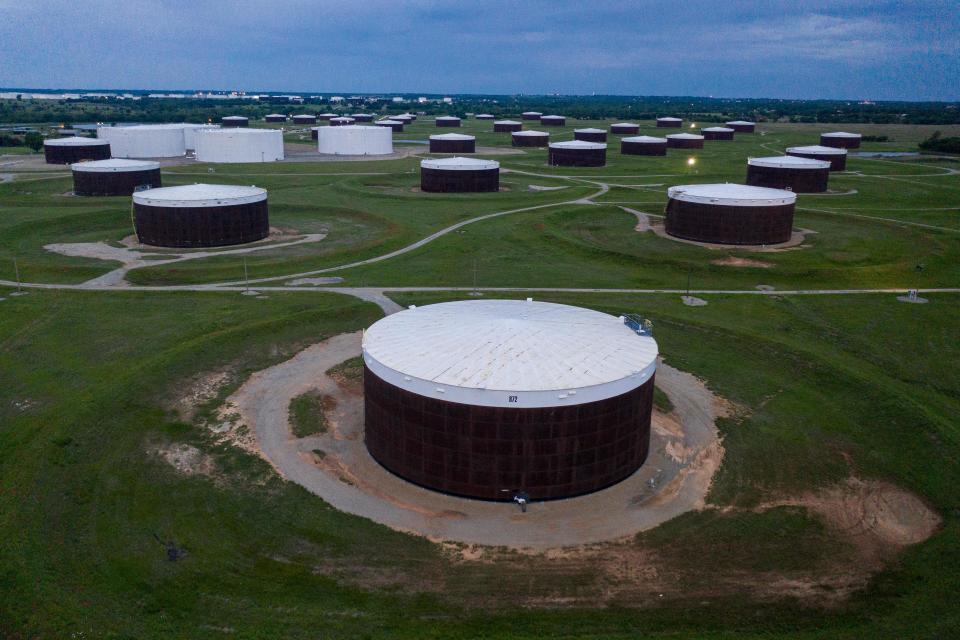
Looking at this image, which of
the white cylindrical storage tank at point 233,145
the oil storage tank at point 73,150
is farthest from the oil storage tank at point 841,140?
the oil storage tank at point 73,150

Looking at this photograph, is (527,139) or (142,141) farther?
(527,139)

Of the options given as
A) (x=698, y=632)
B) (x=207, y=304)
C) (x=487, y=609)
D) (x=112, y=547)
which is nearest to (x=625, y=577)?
(x=698, y=632)

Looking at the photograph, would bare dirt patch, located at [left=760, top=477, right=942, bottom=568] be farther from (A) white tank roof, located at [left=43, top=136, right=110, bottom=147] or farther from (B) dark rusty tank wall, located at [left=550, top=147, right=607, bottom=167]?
(A) white tank roof, located at [left=43, top=136, right=110, bottom=147]

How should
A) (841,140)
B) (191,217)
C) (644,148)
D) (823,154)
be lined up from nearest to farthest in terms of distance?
(191,217), (823,154), (644,148), (841,140)

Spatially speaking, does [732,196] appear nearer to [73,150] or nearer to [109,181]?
[109,181]

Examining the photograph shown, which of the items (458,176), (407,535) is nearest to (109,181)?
(458,176)

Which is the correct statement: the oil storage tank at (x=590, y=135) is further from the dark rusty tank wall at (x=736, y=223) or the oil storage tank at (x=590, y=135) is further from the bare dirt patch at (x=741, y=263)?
the bare dirt patch at (x=741, y=263)

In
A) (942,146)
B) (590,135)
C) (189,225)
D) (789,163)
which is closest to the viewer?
(189,225)
